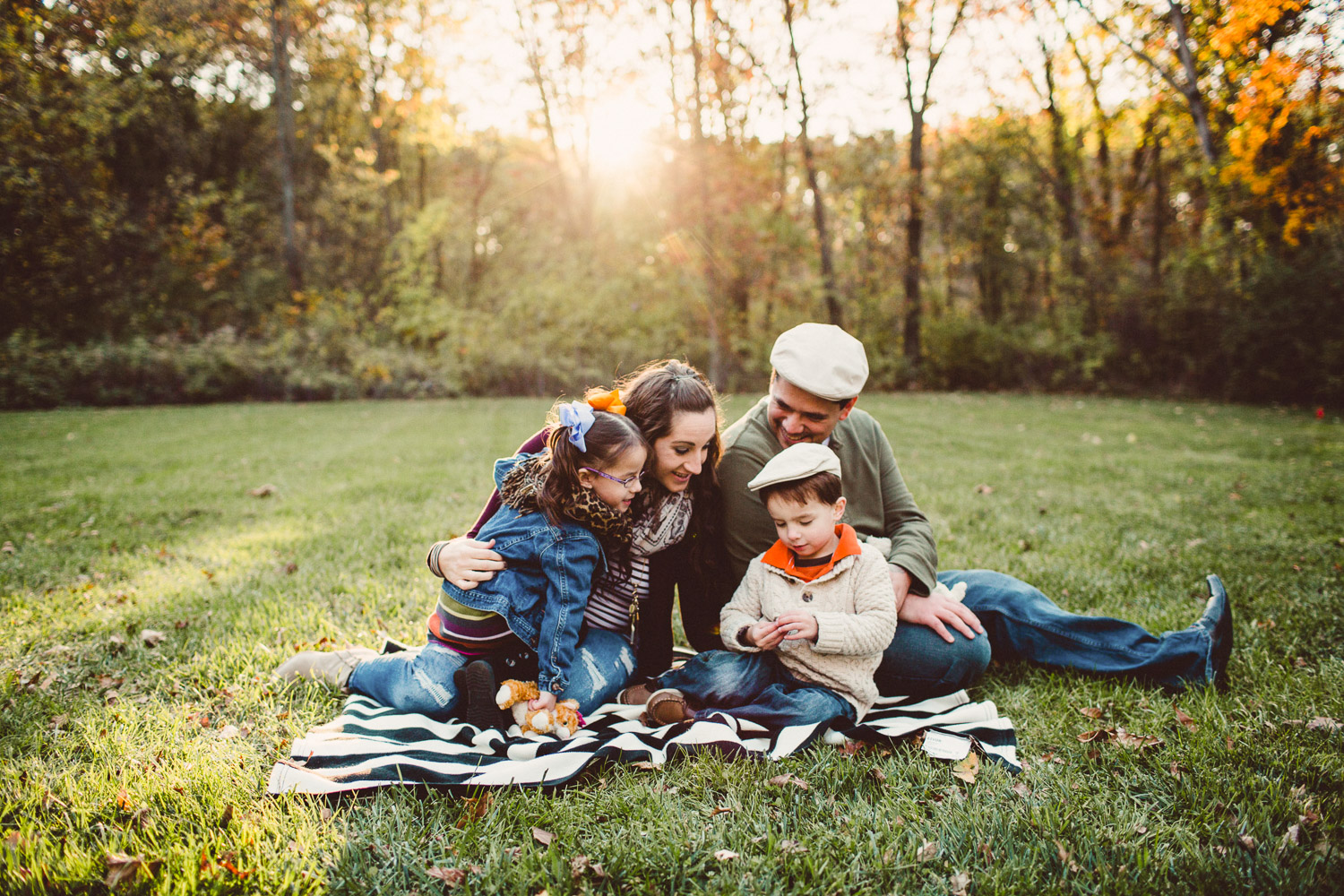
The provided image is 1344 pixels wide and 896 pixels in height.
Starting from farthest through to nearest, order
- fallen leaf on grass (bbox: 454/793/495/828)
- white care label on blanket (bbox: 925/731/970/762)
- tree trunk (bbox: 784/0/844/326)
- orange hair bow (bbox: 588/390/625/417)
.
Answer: tree trunk (bbox: 784/0/844/326) < orange hair bow (bbox: 588/390/625/417) < white care label on blanket (bbox: 925/731/970/762) < fallen leaf on grass (bbox: 454/793/495/828)

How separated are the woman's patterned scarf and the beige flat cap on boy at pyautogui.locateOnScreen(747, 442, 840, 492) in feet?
1.82

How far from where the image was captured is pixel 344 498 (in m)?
6.77

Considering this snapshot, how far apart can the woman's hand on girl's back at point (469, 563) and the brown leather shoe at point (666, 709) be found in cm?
78

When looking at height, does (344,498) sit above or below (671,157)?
below

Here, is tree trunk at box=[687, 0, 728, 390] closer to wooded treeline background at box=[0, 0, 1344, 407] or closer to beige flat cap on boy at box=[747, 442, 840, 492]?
wooded treeline background at box=[0, 0, 1344, 407]

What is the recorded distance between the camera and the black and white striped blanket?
2314mm

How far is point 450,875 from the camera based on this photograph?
75.9 inches

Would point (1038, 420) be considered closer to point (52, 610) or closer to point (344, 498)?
point (344, 498)

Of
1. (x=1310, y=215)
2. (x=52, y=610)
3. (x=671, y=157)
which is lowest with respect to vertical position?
(x=52, y=610)

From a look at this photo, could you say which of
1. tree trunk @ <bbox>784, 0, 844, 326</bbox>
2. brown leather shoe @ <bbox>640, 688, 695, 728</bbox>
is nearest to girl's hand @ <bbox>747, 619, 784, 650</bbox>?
brown leather shoe @ <bbox>640, 688, 695, 728</bbox>

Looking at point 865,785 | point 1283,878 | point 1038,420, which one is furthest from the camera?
point 1038,420

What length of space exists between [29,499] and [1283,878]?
28.8ft

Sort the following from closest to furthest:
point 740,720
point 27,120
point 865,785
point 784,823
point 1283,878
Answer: point 1283,878 < point 784,823 < point 865,785 < point 740,720 < point 27,120

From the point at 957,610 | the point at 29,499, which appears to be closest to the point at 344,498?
the point at 29,499
